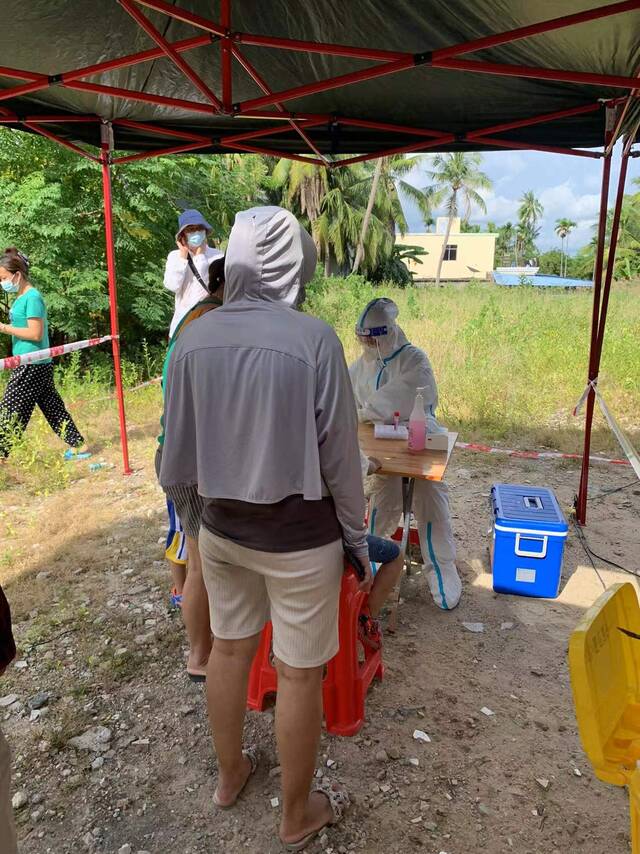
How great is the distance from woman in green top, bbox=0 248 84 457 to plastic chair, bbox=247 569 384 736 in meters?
3.73

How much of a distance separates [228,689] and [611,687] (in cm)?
107

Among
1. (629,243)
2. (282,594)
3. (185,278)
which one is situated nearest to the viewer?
(282,594)

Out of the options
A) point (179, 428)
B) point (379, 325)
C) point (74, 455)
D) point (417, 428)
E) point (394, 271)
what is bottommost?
point (74, 455)

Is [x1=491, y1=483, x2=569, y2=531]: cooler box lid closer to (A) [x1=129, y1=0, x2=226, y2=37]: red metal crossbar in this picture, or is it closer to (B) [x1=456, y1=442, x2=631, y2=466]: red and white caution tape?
(B) [x1=456, y1=442, x2=631, y2=466]: red and white caution tape

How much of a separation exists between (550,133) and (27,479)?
192 inches

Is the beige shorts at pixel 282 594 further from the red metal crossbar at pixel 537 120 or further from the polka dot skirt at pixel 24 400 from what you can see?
the polka dot skirt at pixel 24 400

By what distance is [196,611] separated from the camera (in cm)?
245

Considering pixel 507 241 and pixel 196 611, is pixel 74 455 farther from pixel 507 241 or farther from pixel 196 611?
pixel 507 241

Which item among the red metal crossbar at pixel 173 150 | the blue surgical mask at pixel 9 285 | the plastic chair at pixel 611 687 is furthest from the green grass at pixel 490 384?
the plastic chair at pixel 611 687

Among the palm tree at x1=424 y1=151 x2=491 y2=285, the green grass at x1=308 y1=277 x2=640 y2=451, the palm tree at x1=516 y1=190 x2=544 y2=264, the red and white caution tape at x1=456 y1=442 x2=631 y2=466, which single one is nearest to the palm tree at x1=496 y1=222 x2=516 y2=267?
the palm tree at x1=516 y1=190 x2=544 y2=264

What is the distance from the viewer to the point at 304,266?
158 cm

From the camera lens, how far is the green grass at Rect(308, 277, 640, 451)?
6.80 meters

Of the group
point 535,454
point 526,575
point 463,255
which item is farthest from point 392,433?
point 463,255

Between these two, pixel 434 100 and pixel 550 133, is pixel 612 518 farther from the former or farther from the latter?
pixel 434 100
